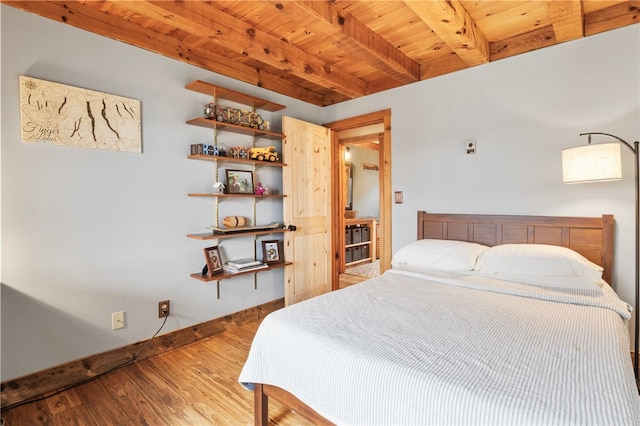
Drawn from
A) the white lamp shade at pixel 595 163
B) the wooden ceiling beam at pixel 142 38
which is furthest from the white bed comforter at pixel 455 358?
the wooden ceiling beam at pixel 142 38

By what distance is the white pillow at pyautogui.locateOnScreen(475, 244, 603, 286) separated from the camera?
1.98m

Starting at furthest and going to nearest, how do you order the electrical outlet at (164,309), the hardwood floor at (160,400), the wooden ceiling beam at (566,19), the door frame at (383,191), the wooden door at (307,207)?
the door frame at (383,191) < the wooden door at (307,207) < the electrical outlet at (164,309) < the wooden ceiling beam at (566,19) < the hardwood floor at (160,400)

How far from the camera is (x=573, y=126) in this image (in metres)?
2.37

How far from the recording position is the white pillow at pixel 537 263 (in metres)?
1.98

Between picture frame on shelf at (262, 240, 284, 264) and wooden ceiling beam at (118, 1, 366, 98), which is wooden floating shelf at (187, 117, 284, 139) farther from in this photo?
picture frame on shelf at (262, 240, 284, 264)

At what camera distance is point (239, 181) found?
118 inches

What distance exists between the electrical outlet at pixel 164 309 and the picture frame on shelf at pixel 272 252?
3.10ft

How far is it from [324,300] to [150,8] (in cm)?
212

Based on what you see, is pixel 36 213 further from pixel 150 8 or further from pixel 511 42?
pixel 511 42

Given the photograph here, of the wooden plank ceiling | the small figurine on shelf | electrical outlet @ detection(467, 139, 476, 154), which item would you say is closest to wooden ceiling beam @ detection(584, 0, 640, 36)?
the wooden plank ceiling

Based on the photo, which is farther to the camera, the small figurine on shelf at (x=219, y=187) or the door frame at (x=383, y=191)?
the door frame at (x=383, y=191)

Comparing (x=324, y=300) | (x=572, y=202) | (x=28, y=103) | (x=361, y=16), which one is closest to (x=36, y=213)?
(x=28, y=103)

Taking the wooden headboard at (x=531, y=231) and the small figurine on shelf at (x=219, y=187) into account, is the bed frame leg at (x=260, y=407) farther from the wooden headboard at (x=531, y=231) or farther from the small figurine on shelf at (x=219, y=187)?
the wooden headboard at (x=531, y=231)

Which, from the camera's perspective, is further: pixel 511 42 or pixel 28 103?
pixel 511 42
